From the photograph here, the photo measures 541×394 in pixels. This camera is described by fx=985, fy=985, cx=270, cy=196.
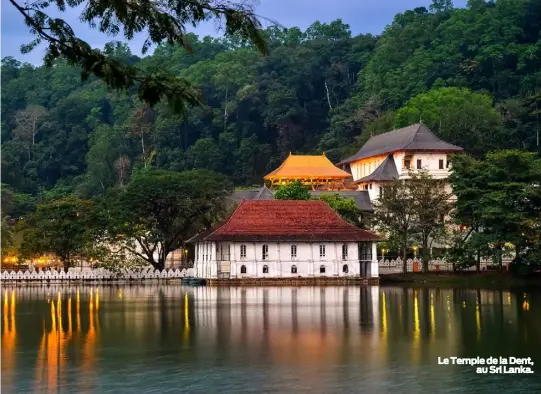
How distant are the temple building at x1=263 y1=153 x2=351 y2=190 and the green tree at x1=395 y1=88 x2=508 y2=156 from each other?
9.60 m

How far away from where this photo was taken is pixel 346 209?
7200 centimetres

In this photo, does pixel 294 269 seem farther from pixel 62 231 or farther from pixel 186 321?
pixel 186 321

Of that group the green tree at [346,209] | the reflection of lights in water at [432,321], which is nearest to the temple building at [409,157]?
the green tree at [346,209]

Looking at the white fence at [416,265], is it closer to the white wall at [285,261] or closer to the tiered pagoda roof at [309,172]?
the white wall at [285,261]

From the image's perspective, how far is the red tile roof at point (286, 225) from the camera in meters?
63.8

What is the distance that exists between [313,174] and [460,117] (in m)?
16.4

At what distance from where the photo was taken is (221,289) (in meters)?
59.7

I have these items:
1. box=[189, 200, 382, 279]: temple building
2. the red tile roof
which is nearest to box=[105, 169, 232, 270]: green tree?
the red tile roof

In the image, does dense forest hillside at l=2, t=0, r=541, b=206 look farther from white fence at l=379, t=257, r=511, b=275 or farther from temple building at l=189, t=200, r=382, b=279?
temple building at l=189, t=200, r=382, b=279

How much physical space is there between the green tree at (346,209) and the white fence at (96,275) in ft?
38.2

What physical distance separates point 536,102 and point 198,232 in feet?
117

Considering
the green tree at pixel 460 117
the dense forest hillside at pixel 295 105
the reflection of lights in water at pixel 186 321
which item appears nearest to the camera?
the reflection of lights in water at pixel 186 321

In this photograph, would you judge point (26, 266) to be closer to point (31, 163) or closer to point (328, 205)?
point (328, 205)

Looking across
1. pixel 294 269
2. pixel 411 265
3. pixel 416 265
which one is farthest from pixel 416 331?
pixel 411 265
